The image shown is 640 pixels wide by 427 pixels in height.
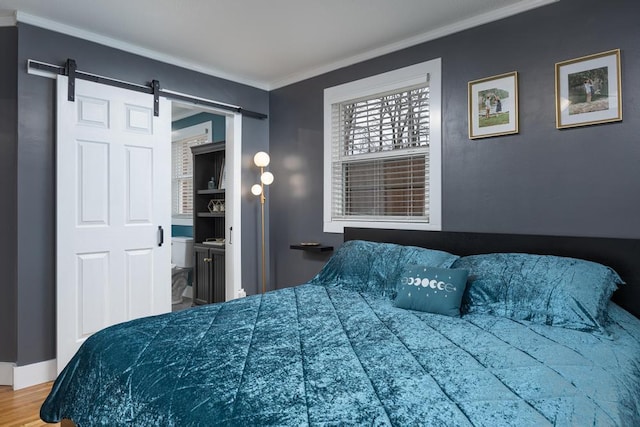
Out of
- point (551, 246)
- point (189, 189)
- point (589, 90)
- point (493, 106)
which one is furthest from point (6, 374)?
point (589, 90)

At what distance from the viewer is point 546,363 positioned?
1359 mm

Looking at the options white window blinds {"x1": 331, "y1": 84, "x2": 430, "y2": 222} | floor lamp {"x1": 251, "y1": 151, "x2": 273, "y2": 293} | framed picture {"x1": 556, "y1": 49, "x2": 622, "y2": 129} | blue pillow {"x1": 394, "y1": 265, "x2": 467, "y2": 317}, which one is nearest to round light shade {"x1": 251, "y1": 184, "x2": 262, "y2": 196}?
floor lamp {"x1": 251, "y1": 151, "x2": 273, "y2": 293}

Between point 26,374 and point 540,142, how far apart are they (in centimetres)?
383

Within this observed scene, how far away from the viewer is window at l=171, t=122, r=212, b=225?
555 cm

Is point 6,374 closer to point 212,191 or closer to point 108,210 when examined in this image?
point 108,210

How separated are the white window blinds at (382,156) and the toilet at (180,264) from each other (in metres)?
2.16

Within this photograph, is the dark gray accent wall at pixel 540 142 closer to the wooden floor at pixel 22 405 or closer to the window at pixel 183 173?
the wooden floor at pixel 22 405

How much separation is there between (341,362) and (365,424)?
1.27 feet

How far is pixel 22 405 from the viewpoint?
2498 mm

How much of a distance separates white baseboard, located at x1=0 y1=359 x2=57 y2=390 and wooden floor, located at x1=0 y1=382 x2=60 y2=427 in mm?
41

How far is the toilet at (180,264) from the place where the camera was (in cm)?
488

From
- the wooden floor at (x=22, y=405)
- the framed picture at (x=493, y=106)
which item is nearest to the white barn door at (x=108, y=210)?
the wooden floor at (x=22, y=405)

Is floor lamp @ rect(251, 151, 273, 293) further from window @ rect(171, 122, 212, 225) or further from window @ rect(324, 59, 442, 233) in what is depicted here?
window @ rect(171, 122, 212, 225)

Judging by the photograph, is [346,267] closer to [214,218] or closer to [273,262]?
[273,262]
